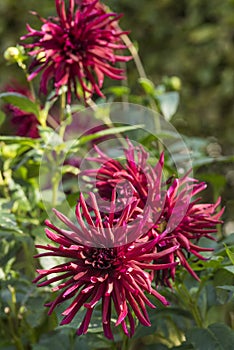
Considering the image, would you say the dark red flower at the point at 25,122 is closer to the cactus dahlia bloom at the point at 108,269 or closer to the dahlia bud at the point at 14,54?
the dahlia bud at the point at 14,54

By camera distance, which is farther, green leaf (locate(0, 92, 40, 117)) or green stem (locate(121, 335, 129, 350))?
green leaf (locate(0, 92, 40, 117))

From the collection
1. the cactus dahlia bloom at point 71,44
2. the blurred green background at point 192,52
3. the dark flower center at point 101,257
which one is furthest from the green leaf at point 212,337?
the blurred green background at point 192,52

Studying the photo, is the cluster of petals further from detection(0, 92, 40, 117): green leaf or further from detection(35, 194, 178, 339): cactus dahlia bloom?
detection(0, 92, 40, 117): green leaf

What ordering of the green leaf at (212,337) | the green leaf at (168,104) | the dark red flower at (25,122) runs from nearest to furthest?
1. the green leaf at (212,337)
2. the dark red flower at (25,122)
3. the green leaf at (168,104)

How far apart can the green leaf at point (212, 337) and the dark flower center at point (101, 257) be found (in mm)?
213

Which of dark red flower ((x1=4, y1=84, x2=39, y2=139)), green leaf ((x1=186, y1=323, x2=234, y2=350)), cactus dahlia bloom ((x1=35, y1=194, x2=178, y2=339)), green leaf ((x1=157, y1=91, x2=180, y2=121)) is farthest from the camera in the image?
green leaf ((x1=157, y1=91, x2=180, y2=121))

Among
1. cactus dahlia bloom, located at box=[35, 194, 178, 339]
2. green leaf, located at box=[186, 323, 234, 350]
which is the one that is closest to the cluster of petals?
cactus dahlia bloom, located at box=[35, 194, 178, 339]

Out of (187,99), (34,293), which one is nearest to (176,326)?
(34,293)

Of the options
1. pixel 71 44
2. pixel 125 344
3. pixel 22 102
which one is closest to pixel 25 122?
pixel 22 102

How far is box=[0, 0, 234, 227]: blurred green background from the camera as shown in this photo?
2119 millimetres

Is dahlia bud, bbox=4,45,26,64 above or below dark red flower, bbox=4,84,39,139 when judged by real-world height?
above

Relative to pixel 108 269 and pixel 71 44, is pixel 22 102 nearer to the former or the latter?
pixel 71 44

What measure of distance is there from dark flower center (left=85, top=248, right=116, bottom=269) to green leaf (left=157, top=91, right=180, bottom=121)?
0.64m

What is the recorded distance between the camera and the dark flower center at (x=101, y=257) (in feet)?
1.87
